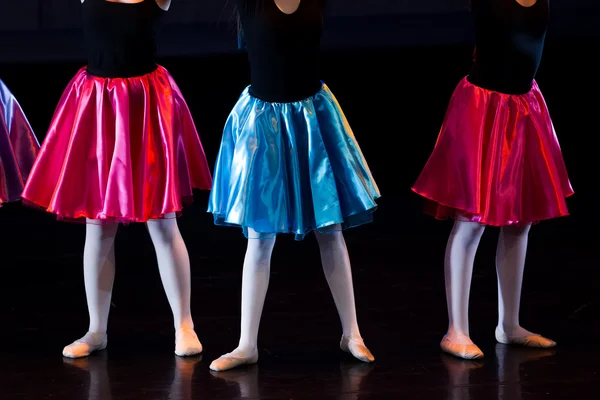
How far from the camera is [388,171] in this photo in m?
5.04

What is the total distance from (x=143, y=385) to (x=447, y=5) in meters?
2.66

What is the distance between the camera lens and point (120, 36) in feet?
8.90

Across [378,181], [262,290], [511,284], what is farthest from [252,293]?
[378,181]

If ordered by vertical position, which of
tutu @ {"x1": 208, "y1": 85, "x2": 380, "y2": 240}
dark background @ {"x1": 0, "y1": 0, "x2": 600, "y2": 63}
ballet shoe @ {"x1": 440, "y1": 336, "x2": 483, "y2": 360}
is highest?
dark background @ {"x1": 0, "y1": 0, "x2": 600, "y2": 63}

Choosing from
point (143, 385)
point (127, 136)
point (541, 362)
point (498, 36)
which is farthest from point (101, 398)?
point (498, 36)

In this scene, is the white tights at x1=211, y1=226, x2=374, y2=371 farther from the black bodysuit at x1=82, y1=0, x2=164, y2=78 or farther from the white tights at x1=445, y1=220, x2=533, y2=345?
the black bodysuit at x1=82, y1=0, x2=164, y2=78

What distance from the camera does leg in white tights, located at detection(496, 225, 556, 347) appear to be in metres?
2.88

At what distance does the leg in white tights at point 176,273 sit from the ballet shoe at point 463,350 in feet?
2.21

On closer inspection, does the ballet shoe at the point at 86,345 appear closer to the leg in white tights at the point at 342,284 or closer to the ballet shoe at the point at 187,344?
the ballet shoe at the point at 187,344

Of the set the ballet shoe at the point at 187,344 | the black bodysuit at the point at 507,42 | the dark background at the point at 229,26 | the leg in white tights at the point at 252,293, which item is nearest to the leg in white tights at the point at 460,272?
the black bodysuit at the point at 507,42

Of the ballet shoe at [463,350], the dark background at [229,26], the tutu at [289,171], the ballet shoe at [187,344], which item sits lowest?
the ballet shoe at [463,350]

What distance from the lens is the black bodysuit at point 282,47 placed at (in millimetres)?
2621

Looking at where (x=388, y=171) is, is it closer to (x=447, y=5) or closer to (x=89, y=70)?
(x=447, y=5)

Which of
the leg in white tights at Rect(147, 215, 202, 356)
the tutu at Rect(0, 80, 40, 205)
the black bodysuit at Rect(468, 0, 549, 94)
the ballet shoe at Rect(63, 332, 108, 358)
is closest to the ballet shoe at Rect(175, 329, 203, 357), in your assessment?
the leg in white tights at Rect(147, 215, 202, 356)
